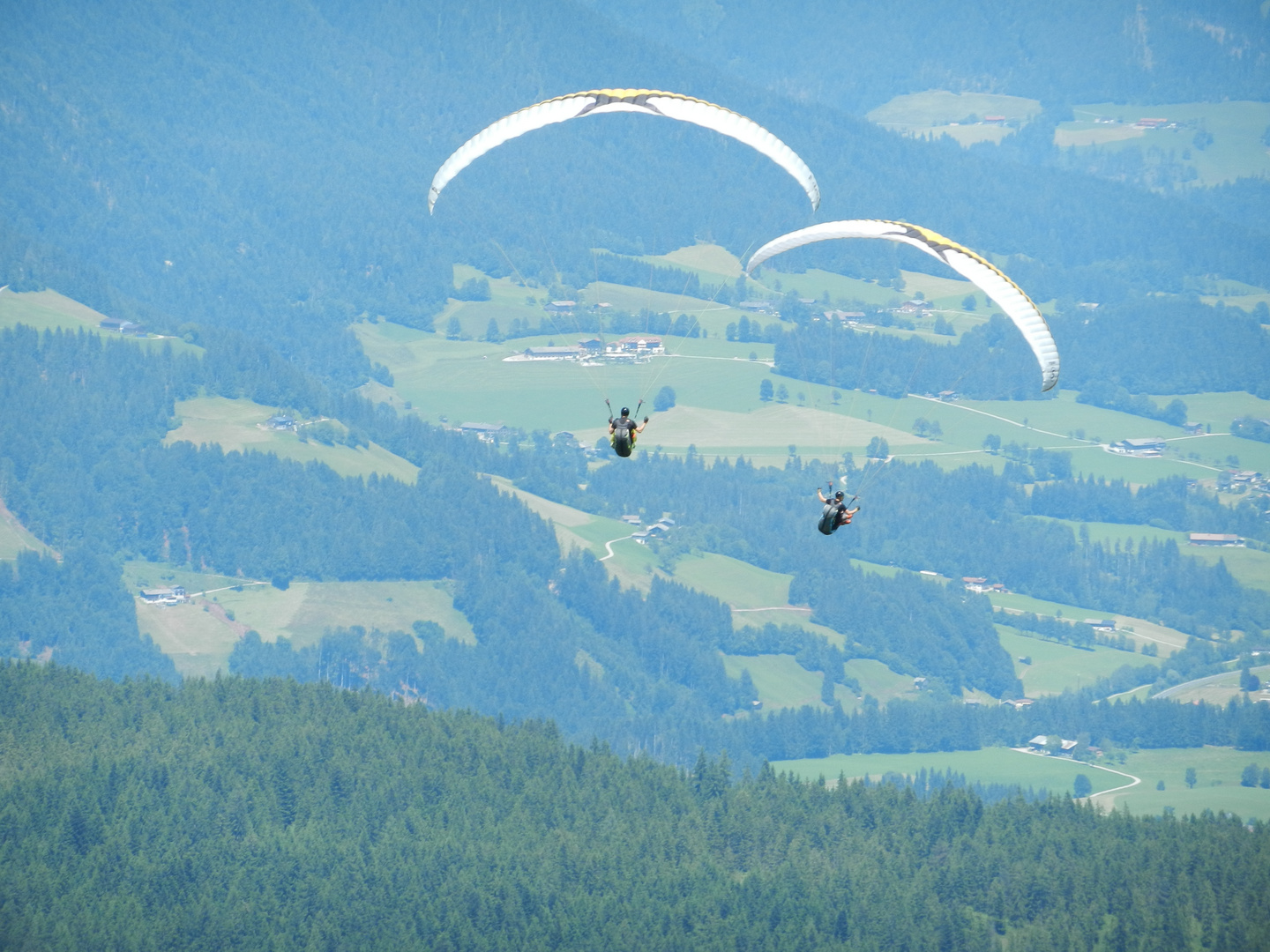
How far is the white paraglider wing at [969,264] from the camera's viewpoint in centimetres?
7706

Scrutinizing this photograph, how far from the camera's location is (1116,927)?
121500mm

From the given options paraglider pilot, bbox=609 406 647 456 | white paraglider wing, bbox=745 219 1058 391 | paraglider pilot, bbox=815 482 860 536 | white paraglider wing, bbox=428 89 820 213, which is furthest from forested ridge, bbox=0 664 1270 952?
white paraglider wing, bbox=428 89 820 213

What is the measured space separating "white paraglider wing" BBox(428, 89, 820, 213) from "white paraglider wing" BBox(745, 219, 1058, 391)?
265 centimetres

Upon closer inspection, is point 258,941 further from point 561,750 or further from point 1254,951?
point 1254,951

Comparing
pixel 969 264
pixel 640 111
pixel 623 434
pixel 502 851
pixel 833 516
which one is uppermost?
pixel 640 111

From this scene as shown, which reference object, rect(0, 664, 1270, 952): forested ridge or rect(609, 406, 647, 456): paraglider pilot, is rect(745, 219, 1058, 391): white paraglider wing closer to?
rect(609, 406, 647, 456): paraglider pilot

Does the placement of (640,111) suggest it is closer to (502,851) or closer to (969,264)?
(969,264)

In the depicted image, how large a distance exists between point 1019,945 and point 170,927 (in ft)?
139

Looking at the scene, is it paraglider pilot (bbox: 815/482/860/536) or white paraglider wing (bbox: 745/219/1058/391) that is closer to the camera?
paraglider pilot (bbox: 815/482/860/536)

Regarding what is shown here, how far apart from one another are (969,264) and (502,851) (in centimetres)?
5813

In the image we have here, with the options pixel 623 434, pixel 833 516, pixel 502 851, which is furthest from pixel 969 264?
A: pixel 502 851

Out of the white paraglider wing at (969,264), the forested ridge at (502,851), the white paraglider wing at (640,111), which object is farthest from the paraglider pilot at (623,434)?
the forested ridge at (502,851)

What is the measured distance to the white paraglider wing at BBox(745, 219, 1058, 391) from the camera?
77.1 meters

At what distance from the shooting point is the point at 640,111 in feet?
258
